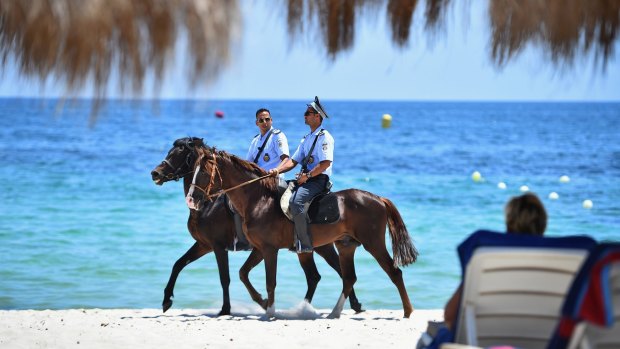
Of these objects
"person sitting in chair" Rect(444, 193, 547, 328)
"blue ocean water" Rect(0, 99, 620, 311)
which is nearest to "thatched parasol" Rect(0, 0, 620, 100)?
"blue ocean water" Rect(0, 99, 620, 311)

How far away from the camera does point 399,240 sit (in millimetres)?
9055

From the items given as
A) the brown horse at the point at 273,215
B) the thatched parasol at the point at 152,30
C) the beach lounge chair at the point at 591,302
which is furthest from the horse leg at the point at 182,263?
the beach lounge chair at the point at 591,302

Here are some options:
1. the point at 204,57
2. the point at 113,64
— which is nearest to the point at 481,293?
the point at 204,57

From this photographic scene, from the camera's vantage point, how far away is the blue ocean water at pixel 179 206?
12.2 m

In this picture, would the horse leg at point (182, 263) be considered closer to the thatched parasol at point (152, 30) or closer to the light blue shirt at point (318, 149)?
the light blue shirt at point (318, 149)

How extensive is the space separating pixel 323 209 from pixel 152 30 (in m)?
4.76

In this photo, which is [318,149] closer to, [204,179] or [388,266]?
[204,179]

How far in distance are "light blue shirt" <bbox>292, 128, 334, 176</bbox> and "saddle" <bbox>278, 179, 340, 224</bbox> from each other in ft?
0.76

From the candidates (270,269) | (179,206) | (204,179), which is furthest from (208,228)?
(179,206)

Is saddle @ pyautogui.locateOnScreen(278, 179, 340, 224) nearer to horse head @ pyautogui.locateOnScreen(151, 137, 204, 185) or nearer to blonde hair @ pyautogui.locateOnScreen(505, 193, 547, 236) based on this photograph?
horse head @ pyautogui.locateOnScreen(151, 137, 204, 185)

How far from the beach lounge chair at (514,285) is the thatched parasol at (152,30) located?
954 millimetres

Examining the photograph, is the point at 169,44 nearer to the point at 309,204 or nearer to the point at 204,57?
the point at 204,57

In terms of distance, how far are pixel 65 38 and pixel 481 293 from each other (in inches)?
83.8

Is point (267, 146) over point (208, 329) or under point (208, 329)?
over
